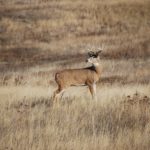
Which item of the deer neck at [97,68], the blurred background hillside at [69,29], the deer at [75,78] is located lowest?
the deer at [75,78]

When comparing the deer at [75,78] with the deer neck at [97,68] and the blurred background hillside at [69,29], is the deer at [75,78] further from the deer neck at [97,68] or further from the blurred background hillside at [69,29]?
the blurred background hillside at [69,29]

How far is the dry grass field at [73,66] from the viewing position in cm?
995

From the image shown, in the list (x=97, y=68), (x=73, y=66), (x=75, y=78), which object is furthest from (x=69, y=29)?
(x=75, y=78)

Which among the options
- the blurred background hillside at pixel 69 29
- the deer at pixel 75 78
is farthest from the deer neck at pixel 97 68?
the blurred background hillside at pixel 69 29

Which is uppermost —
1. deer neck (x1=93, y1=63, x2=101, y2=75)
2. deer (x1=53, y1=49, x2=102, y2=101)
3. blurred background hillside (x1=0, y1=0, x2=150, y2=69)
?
blurred background hillside (x1=0, y1=0, x2=150, y2=69)

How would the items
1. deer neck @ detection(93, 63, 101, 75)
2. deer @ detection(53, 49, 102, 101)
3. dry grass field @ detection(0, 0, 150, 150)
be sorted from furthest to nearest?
deer neck @ detection(93, 63, 101, 75)
deer @ detection(53, 49, 102, 101)
dry grass field @ detection(0, 0, 150, 150)

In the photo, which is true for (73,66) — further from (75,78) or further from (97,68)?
(75,78)

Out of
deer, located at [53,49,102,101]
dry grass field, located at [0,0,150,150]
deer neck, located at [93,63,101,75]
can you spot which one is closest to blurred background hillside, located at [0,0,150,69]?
dry grass field, located at [0,0,150,150]

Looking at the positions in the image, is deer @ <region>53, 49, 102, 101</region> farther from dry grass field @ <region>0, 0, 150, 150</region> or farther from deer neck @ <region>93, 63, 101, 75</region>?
dry grass field @ <region>0, 0, 150, 150</region>

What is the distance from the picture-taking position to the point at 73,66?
31.3 meters

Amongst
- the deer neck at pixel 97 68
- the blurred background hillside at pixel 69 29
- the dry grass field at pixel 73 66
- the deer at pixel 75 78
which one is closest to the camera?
the dry grass field at pixel 73 66

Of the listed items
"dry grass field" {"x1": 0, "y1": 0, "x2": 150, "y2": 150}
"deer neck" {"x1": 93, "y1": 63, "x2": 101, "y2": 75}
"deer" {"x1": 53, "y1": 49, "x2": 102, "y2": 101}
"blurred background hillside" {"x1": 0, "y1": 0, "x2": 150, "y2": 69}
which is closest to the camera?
"dry grass field" {"x1": 0, "y1": 0, "x2": 150, "y2": 150}

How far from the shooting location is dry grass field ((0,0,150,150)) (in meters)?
9.95

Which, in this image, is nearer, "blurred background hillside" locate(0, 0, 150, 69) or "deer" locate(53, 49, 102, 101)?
"deer" locate(53, 49, 102, 101)
